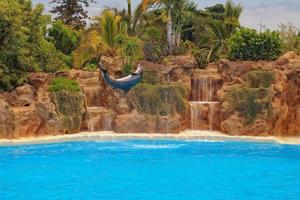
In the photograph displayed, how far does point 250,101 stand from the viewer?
2038 centimetres

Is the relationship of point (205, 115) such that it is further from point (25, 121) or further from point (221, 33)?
point (221, 33)

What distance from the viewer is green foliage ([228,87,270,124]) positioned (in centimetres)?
2028

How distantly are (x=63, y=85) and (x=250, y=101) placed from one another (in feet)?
24.1

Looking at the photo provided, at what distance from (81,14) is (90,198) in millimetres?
30358

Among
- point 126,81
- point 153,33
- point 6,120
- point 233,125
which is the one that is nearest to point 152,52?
point 126,81

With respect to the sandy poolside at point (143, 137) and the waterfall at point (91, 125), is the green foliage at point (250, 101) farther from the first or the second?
the waterfall at point (91, 125)

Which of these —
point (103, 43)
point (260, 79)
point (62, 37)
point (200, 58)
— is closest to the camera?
point (260, 79)

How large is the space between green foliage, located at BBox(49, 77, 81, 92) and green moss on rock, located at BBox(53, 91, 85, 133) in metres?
0.22

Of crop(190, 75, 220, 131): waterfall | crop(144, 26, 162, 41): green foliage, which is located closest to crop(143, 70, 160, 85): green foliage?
crop(190, 75, 220, 131): waterfall

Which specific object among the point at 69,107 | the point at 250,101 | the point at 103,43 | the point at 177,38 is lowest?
the point at 69,107

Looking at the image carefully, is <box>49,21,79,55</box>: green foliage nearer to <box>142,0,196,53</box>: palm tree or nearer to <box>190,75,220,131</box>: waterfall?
<box>142,0,196,53</box>: palm tree

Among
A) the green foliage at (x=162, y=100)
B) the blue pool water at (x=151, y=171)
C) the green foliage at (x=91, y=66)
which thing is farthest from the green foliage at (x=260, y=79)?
the green foliage at (x=91, y=66)

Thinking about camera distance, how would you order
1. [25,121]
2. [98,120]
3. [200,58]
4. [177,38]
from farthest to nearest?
[200,58]
[177,38]
[98,120]
[25,121]

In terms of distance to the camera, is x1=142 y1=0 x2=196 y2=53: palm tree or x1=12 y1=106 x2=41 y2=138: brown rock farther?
x1=142 y1=0 x2=196 y2=53: palm tree
